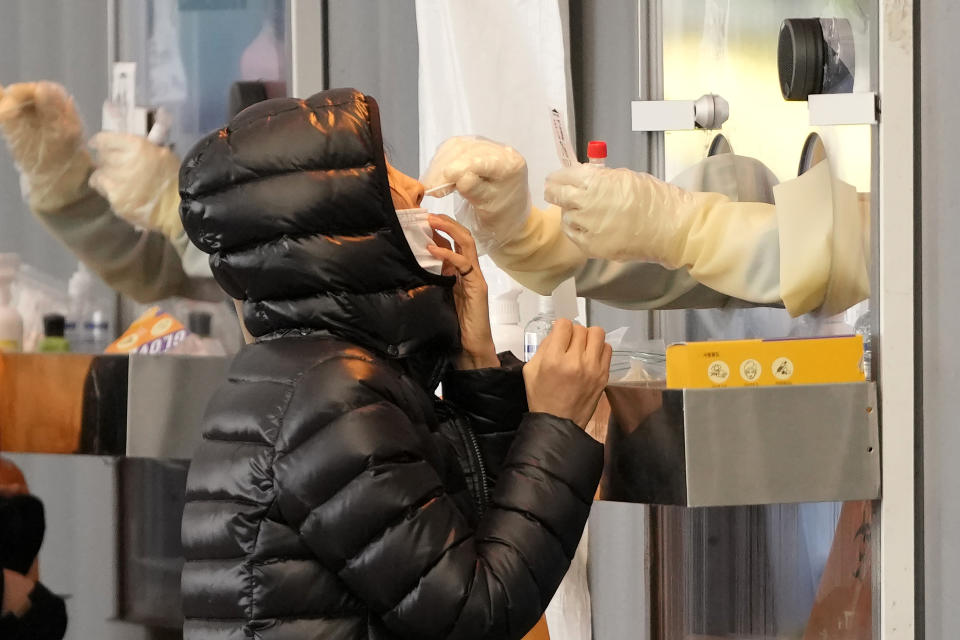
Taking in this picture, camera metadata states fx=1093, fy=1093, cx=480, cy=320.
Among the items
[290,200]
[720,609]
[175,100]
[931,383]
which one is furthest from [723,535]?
[175,100]

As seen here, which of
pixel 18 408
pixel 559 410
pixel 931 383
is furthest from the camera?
pixel 18 408

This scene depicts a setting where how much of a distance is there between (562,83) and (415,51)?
36cm

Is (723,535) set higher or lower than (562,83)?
lower

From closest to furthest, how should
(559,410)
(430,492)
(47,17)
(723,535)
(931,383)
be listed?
(430,492)
(559,410)
(931,383)
(723,535)
(47,17)

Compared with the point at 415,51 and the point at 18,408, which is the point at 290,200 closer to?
the point at 18,408

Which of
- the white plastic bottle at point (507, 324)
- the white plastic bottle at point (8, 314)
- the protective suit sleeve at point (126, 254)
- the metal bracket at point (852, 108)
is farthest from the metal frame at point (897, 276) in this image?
the white plastic bottle at point (8, 314)

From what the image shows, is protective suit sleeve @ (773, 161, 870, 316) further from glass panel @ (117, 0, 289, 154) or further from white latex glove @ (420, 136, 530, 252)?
glass panel @ (117, 0, 289, 154)

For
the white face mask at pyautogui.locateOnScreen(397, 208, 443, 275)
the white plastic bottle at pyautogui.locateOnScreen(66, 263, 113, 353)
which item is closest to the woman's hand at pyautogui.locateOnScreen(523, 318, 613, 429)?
the white face mask at pyautogui.locateOnScreen(397, 208, 443, 275)

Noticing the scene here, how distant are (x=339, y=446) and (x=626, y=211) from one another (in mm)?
606

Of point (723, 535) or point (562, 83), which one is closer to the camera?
point (723, 535)

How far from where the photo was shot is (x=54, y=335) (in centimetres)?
177

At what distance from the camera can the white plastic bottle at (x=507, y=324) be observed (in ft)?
5.51

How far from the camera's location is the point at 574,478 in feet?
3.13

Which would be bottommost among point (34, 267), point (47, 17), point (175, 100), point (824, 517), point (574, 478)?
point (824, 517)
